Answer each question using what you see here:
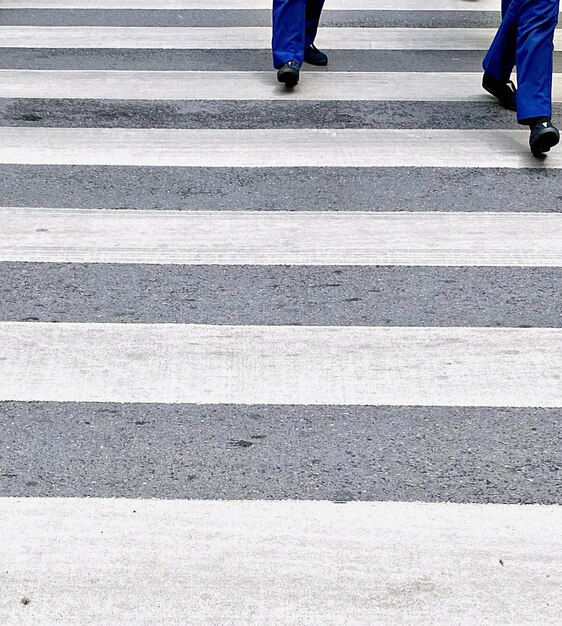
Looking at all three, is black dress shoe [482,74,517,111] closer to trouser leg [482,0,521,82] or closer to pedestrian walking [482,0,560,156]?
trouser leg [482,0,521,82]

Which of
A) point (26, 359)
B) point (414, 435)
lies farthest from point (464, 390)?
point (26, 359)

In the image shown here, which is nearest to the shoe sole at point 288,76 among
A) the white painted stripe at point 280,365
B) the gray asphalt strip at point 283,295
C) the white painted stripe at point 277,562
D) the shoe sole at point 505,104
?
the shoe sole at point 505,104

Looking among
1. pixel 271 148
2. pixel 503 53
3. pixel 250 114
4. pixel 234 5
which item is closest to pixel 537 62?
pixel 503 53

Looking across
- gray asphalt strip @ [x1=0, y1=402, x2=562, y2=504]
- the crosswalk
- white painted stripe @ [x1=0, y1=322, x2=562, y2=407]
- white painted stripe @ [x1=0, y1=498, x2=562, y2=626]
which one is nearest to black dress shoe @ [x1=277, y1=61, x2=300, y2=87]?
the crosswalk

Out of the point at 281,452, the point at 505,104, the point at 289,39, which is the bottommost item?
the point at 505,104

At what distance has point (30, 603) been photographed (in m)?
2.78

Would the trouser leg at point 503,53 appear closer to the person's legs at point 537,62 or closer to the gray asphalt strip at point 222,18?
the person's legs at point 537,62

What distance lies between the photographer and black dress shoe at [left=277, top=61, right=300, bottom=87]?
269 inches

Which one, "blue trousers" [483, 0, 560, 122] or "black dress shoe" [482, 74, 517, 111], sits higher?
"blue trousers" [483, 0, 560, 122]

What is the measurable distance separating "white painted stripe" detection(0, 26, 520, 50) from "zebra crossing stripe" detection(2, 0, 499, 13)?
592 mm

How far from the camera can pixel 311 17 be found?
7492 millimetres

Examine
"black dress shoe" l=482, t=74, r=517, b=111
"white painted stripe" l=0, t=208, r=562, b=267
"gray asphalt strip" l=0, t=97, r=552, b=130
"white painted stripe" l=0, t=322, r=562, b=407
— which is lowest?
"gray asphalt strip" l=0, t=97, r=552, b=130

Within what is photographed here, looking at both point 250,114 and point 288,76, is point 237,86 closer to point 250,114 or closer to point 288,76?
point 288,76

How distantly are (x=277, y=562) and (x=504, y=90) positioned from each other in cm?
425
